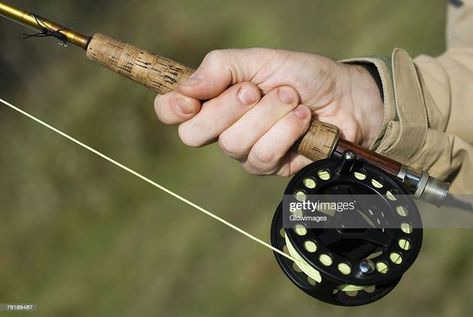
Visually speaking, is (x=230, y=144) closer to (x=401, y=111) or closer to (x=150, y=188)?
(x=401, y=111)

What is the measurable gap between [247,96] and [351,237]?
20.9 inches

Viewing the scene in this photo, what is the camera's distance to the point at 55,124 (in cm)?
349

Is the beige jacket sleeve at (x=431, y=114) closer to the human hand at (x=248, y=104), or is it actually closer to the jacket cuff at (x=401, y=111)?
the jacket cuff at (x=401, y=111)

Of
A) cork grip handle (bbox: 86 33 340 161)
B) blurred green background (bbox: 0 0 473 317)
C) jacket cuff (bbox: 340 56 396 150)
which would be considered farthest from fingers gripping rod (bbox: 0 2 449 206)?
blurred green background (bbox: 0 0 473 317)

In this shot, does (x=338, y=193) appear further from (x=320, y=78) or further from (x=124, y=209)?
(x=124, y=209)

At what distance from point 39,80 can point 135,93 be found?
21.6 inches

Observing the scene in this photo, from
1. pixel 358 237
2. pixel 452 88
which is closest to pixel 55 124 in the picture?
pixel 452 88

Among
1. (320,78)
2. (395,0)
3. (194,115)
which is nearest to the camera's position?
(194,115)

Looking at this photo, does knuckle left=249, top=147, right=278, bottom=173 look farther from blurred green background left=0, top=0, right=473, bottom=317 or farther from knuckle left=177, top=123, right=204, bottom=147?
blurred green background left=0, top=0, right=473, bottom=317

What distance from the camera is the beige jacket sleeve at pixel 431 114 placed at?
2.04m

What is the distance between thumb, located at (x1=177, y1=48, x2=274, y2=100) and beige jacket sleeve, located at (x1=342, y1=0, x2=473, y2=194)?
1.50 ft

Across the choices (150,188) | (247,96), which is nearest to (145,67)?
(247,96)

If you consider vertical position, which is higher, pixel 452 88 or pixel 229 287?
pixel 452 88

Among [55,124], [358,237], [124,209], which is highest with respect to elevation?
[358,237]
